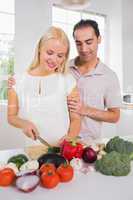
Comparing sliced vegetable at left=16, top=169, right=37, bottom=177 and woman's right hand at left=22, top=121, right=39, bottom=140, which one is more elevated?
woman's right hand at left=22, top=121, right=39, bottom=140

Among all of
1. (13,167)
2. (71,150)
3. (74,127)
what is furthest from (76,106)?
(13,167)

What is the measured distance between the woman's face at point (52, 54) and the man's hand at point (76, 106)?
166mm

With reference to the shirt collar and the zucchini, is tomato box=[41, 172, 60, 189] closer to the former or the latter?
the zucchini

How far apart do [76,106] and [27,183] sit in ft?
1.57

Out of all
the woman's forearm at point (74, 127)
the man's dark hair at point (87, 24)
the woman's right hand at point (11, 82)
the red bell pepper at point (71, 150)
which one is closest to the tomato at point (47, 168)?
the red bell pepper at point (71, 150)

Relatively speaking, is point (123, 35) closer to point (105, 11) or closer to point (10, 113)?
point (105, 11)

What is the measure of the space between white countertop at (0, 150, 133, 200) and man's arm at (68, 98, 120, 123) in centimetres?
33

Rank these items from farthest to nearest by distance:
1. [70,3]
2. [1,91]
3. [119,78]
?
[119,78] < [70,3] < [1,91]

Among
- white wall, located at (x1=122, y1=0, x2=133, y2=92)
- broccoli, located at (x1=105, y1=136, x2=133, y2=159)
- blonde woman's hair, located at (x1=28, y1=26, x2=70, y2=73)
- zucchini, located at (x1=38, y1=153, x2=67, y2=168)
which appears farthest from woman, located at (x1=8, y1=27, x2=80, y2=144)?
white wall, located at (x1=122, y1=0, x2=133, y2=92)

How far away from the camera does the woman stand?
3.78 feet

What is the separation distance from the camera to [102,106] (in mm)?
1317

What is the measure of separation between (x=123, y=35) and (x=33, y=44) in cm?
56

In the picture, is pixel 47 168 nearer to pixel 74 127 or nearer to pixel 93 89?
pixel 74 127

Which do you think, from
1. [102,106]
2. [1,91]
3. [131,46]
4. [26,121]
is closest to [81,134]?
[102,106]
